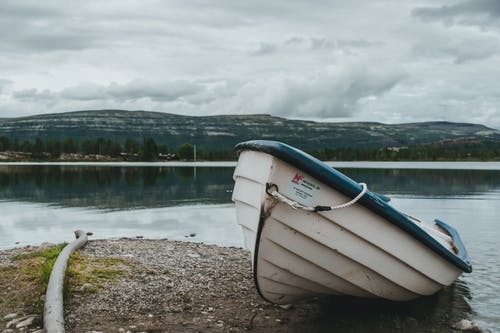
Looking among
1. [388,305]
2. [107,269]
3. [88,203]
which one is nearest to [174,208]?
[88,203]

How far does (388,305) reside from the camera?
10344 millimetres

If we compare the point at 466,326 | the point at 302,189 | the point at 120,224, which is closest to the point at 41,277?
the point at 302,189

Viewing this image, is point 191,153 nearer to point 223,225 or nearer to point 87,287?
point 223,225

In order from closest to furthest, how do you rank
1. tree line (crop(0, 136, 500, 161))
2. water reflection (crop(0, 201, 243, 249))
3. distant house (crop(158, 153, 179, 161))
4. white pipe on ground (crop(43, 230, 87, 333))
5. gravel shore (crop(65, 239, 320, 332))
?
white pipe on ground (crop(43, 230, 87, 333))
gravel shore (crop(65, 239, 320, 332))
water reflection (crop(0, 201, 243, 249))
tree line (crop(0, 136, 500, 161))
distant house (crop(158, 153, 179, 161))

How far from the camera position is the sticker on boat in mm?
7707

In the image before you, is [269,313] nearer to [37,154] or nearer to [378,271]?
[378,271]

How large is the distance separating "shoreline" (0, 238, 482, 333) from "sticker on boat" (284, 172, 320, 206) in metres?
2.47

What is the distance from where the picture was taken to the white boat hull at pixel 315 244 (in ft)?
25.7

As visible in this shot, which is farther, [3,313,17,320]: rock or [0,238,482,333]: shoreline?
[0,238,482,333]: shoreline

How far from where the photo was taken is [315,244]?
8.16 meters

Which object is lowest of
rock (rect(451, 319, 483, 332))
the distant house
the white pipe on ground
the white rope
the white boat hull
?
the distant house

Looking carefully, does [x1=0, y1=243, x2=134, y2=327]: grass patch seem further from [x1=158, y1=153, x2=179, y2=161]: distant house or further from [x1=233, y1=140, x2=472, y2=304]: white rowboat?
[x1=158, y1=153, x2=179, y2=161]: distant house

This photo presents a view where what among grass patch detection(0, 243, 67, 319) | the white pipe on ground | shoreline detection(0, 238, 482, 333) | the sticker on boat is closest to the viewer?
the white pipe on ground

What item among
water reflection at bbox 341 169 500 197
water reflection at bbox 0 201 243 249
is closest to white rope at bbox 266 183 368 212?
water reflection at bbox 0 201 243 249
